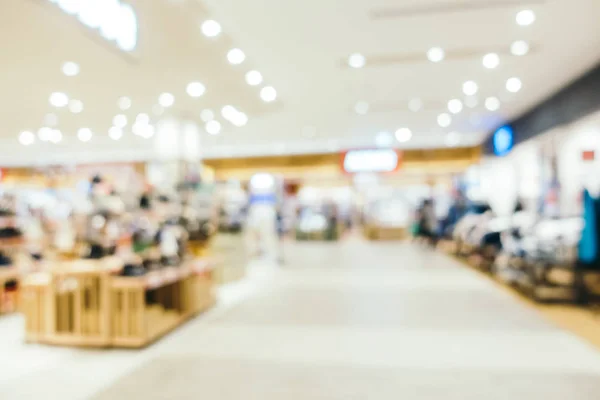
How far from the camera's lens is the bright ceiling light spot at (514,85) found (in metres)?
7.26

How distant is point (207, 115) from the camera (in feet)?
30.6

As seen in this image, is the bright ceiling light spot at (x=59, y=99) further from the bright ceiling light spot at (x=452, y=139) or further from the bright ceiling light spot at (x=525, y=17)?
the bright ceiling light spot at (x=452, y=139)

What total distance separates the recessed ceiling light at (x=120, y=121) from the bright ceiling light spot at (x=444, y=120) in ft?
22.0

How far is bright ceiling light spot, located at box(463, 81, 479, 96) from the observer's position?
288 inches

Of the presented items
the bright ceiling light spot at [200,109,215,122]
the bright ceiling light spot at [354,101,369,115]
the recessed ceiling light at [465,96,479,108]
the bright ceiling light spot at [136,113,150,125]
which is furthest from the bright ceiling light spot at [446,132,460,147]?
the bright ceiling light spot at [136,113,150,125]

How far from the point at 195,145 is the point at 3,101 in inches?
129

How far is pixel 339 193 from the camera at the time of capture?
23.0 meters

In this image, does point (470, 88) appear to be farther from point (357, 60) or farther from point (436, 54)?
point (357, 60)

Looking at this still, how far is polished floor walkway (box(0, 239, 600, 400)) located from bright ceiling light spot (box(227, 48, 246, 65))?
3273mm

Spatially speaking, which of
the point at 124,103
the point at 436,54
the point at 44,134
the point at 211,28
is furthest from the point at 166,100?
the point at 44,134

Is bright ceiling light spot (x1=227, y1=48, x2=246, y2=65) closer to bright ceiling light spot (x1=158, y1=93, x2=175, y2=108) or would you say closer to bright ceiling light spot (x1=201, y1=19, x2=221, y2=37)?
bright ceiling light spot (x1=201, y1=19, x2=221, y2=37)

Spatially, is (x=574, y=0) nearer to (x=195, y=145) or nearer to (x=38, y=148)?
(x=195, y=145)

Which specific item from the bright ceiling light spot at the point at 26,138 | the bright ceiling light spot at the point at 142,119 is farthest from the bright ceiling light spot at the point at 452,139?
the bright ceiling light spot at the point at 26,138

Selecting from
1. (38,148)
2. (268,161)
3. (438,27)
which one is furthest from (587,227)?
(38,148)
